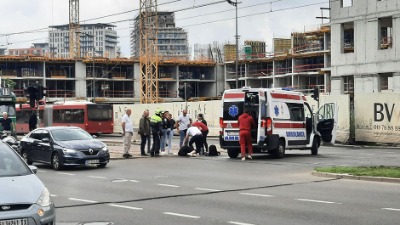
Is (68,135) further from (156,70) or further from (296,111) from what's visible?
(156,70)

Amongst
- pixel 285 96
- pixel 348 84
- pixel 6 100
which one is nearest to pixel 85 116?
pixel 6 100

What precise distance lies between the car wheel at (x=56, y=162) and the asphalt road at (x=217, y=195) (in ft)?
0.85

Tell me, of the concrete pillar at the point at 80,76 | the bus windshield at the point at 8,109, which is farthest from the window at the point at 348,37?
the concrete pillar at the point at 80,76

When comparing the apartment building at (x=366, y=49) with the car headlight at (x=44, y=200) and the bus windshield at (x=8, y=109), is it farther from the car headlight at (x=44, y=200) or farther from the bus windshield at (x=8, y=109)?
the car headlight at (x=44, y=200)

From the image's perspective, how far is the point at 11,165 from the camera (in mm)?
10734

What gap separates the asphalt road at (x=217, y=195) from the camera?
1199 cm

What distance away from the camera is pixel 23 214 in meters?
8.99

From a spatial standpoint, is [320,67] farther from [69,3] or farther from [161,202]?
[161,202]

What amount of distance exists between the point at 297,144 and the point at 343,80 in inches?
1128

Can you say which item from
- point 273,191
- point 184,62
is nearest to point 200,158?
point 273,191

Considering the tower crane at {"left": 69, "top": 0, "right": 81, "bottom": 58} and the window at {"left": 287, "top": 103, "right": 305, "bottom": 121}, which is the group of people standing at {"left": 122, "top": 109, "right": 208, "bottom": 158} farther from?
the tower crane at {"left": 69, "top": 0, "right": 81, "bottom": 58}

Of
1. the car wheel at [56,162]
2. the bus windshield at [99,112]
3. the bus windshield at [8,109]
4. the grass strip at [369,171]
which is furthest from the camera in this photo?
the bus windshield at [99,112]

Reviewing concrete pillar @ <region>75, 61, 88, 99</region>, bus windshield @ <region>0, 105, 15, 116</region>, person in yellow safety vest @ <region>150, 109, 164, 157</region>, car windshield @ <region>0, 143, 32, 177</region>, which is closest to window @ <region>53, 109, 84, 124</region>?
bus windshield @ <region>0, 105, 15, 116</region>

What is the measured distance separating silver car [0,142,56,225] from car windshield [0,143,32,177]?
75 millimetres
